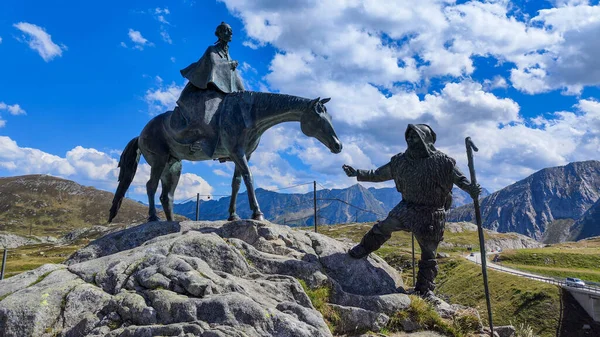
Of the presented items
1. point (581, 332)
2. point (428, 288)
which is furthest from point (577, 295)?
point (428, 288)

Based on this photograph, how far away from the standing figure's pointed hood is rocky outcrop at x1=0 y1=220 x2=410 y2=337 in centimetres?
267

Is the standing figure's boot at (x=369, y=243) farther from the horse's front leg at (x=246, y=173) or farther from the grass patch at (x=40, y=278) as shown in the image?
the grass patch at (x=40, y=278)

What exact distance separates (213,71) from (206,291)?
7.04m

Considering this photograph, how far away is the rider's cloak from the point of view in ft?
37.6

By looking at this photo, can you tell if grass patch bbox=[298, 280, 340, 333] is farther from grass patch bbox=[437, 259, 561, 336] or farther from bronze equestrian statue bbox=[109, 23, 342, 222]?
grass patch bbox=[437, 259, 561, 336]

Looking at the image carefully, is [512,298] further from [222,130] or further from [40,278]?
[40,278]

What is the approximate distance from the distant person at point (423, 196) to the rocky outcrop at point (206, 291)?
0.80 metres

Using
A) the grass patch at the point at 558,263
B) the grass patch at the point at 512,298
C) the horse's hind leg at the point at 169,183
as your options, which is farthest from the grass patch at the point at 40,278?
the grass patch at the point at 558,263

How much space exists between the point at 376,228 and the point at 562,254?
218ft

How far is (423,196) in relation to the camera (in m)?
9.09

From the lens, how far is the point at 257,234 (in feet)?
31.5

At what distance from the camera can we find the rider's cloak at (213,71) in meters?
11.4

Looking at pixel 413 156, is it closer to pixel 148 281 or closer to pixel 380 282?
pixel 380 282

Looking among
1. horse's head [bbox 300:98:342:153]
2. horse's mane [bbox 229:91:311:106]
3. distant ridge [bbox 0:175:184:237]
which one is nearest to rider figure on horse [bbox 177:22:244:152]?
horse's mane [bbox 229:91:311:106]
